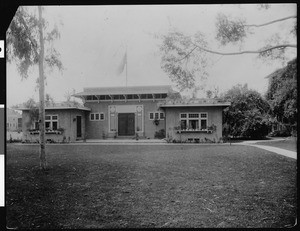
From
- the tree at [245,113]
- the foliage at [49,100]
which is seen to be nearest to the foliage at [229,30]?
the tree at [245,113]

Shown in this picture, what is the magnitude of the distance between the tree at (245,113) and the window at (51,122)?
3.87 m

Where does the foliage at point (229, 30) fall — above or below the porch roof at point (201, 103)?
above

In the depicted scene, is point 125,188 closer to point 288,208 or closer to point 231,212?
point 231,212

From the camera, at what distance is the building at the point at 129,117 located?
4.86m

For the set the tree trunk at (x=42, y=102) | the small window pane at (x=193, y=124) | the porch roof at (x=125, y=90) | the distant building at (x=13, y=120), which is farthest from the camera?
the small window pane at (x=193, y=124)

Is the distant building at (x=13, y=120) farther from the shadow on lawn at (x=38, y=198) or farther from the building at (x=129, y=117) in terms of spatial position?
the shadow on lawn at (x=38, y=198)

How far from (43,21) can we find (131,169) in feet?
11.8

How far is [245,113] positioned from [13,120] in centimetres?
487

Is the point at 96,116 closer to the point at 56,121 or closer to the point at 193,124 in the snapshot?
the point at 56,121

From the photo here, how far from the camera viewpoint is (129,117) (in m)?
5.66

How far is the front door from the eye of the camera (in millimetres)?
5367

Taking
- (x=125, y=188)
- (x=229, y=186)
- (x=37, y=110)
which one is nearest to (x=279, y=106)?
(x=229, y=186)

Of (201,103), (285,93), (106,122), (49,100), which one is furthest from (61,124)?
(285,93)

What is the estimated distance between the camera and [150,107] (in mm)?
5605
